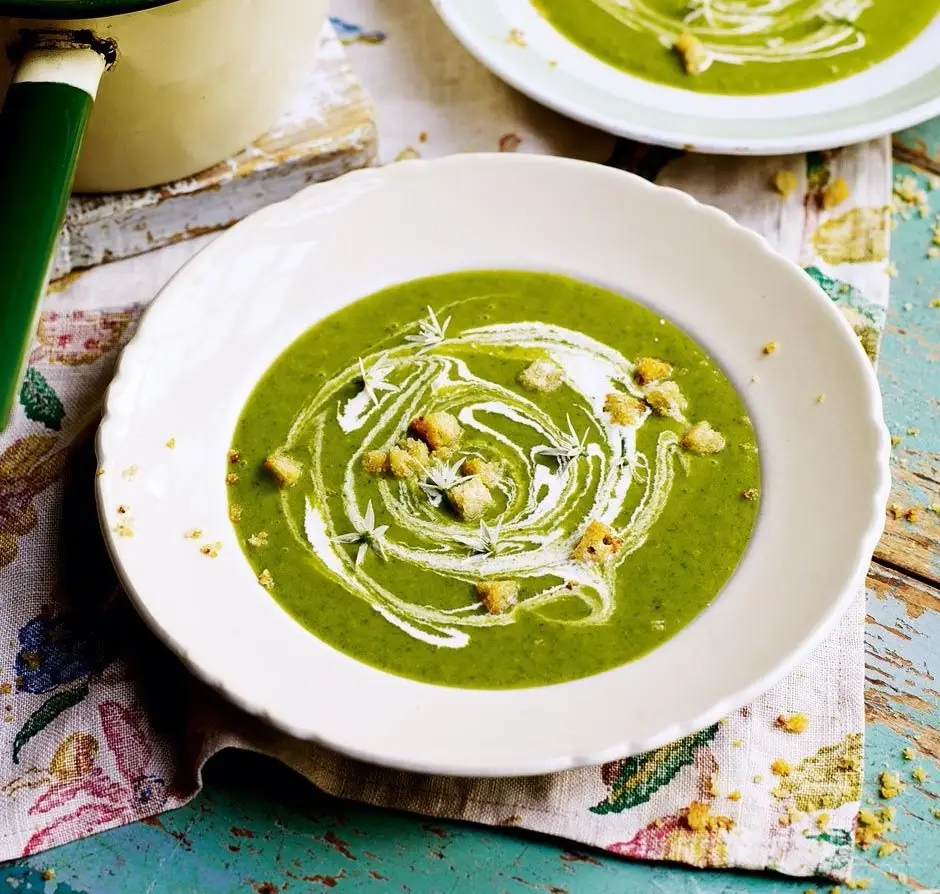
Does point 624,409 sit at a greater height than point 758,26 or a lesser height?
lesser

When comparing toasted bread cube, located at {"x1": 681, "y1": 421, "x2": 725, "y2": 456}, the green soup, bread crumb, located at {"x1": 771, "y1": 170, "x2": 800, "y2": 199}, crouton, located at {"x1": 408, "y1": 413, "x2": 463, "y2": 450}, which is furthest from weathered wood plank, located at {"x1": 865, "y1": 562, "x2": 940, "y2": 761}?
A: the green soup

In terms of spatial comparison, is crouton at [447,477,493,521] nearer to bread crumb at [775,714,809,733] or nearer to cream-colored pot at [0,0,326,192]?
bread crumb at [775,714,809,733]

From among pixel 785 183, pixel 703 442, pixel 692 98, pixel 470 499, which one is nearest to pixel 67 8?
pixel 470 499

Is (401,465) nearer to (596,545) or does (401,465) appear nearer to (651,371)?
(596,545)

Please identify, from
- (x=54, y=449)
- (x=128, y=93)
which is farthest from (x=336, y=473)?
(x=128, y=93)

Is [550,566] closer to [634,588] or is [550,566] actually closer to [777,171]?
[634,588]

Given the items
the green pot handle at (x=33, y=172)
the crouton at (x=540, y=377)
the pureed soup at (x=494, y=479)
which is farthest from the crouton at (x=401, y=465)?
the green pot handle at (x=33, y=172)

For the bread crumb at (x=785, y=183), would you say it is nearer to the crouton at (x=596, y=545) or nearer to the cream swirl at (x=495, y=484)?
the cream swirl at (x=495, y=484)
